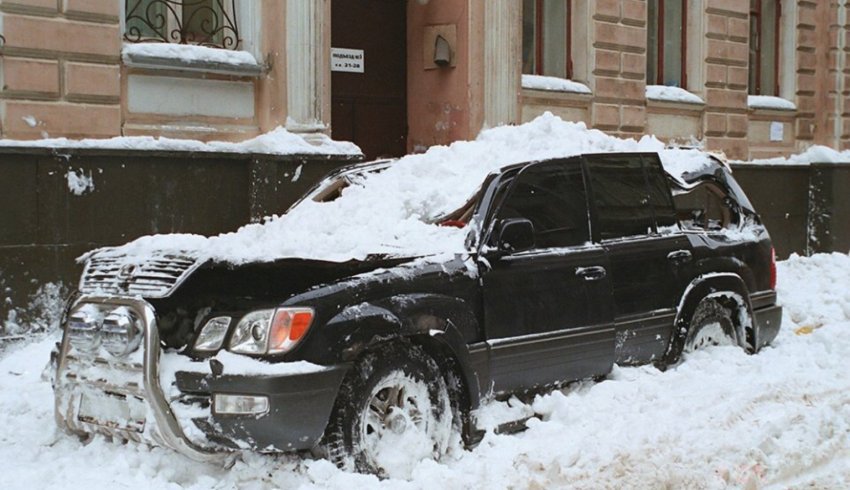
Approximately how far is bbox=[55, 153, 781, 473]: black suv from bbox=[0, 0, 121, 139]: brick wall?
4292 millimetres

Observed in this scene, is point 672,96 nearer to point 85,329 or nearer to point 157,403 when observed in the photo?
point 85,329

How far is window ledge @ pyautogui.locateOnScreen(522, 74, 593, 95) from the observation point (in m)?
14.0

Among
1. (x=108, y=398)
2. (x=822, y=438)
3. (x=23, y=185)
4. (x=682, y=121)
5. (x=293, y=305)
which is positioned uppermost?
(x=682, y=121)

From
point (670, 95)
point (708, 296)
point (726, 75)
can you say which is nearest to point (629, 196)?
point (708, 296)

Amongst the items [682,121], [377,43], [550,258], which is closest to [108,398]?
[550,258]

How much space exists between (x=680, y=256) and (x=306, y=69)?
5363 mm

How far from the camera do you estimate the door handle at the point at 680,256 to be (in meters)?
7.17

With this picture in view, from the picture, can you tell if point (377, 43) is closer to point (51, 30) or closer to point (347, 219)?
point (51, 30)

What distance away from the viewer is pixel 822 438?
6.05 meters

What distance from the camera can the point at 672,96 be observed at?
1588 centimetres

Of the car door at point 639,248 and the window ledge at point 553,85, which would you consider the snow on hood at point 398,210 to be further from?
the window ledge at point 553,85

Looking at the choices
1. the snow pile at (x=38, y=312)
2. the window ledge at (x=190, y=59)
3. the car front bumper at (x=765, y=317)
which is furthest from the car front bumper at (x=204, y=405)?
the window ledge at (x=190, y=59)

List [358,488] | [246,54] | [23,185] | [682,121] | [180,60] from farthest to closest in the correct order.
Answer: [682,121] < [246,54] < [180,60] < [23,185] < [358,488]

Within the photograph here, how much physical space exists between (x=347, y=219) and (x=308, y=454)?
1.64 m
